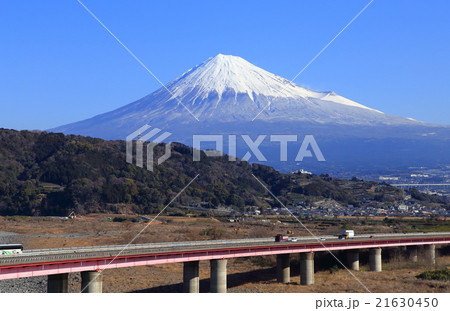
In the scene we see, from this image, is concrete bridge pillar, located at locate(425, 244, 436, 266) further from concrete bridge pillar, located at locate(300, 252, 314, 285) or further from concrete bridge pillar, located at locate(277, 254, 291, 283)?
concrete bridge pillar, located at locate(277, 254, 291, 283)

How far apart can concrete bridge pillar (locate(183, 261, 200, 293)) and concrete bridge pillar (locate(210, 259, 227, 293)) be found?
5.71 feet

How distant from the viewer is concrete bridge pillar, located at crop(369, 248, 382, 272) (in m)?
79.3

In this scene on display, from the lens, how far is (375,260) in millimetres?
79562

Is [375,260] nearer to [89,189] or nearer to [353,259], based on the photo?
[353,259]

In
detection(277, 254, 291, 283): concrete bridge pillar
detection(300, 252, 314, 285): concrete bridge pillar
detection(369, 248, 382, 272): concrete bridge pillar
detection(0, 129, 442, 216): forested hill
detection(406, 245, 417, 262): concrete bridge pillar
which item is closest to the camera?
detection(300, 252, 314, 285): concrete bridge pillar

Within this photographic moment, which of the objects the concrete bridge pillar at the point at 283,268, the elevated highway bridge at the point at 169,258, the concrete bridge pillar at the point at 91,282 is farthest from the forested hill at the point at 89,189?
the concrete bridge pillar at the point at 91,282

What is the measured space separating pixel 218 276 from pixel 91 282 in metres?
13.9

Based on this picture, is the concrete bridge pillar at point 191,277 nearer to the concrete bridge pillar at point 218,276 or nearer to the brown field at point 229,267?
the concrete bridge pillar at point 218,276

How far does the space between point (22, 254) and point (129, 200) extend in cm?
11260

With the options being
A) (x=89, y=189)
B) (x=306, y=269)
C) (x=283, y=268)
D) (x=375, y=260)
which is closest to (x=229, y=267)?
(x=283, y=268)

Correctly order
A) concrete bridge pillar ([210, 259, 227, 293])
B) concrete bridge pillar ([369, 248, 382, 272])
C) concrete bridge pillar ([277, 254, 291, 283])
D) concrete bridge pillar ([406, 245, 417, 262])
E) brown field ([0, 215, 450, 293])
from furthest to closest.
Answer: concrete bridge pillar ([406, 245, 417, 262]), concrete bridge pillar ([369, 248, 382, 272]), concrete bridge pillar ([277, 254, 291, 283]), brown field ([0, 215, 450, 293]), concrete bridge pillar ([210, 259, 227, 293])

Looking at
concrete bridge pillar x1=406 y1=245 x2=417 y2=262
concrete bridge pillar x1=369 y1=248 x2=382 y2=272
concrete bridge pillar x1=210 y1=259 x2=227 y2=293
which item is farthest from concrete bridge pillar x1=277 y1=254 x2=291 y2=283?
concrete bridge pillar x1=406 y1=245 x2=417 y2=262

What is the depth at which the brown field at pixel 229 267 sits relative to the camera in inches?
2601

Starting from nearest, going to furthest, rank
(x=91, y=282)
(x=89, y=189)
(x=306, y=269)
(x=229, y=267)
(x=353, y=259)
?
(x=91, y=282), (x=306, y=269), (x=353, y=259), (x=229, y=267), (x=89, y=189)
